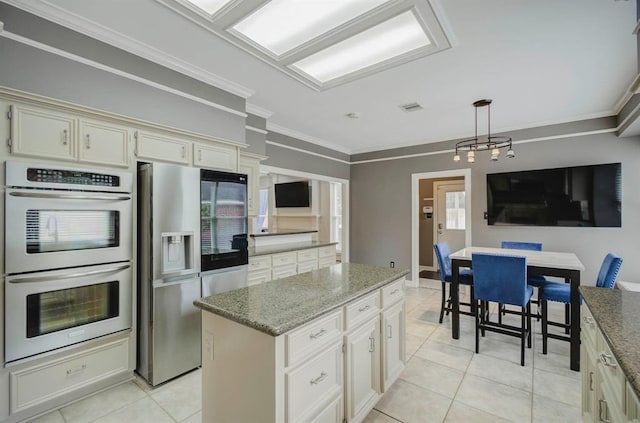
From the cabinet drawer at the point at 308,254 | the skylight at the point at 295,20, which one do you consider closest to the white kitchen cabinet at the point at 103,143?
the skylight at the point at 295,20

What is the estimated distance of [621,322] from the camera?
1.28 metres

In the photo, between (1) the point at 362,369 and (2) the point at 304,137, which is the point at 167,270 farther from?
(2) the point at 304,137

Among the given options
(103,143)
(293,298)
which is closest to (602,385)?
(293,298)

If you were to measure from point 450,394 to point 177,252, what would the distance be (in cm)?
246

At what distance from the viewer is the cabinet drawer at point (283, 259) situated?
3.76m

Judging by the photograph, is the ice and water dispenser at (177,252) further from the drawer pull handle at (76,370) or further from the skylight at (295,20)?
the skylight at (295,20)

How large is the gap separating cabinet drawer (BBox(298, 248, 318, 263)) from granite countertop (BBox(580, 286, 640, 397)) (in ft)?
10.1

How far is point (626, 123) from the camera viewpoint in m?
3.50

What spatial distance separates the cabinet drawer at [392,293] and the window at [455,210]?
507 cm

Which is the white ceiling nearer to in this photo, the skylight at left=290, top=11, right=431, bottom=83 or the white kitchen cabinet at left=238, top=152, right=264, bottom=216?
the skylight at left=290, top=11, right=431, bottom=83

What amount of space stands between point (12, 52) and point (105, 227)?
50.6 inches

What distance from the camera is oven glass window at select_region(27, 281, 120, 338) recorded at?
1888mm

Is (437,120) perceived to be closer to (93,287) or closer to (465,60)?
(465,60)

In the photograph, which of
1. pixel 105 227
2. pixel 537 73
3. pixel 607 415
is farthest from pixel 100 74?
pixel 537 73
